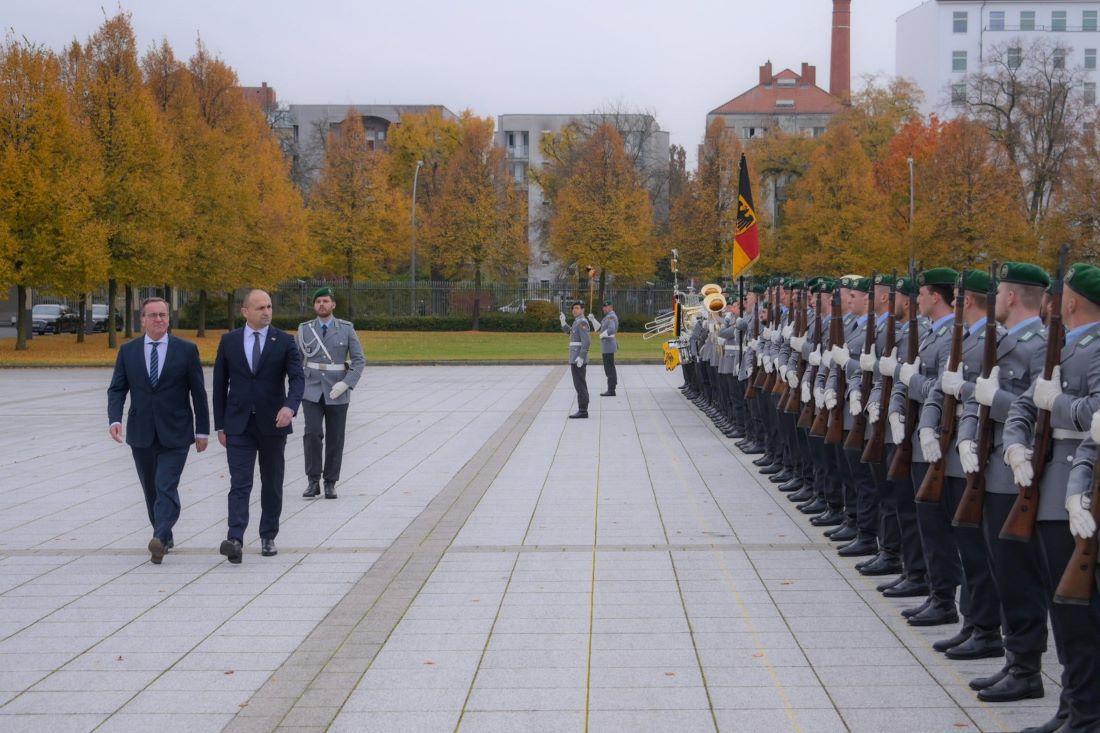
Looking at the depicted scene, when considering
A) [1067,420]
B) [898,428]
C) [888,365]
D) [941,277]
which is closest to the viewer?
[1067,420]

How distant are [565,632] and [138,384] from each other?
13.2ft

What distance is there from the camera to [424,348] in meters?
47.8

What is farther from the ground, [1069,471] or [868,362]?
[868,362]

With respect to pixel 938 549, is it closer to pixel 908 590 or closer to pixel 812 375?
pixel 908 590

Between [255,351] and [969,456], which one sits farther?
[255,351]

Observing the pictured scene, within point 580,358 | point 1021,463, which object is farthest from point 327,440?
point 580,358

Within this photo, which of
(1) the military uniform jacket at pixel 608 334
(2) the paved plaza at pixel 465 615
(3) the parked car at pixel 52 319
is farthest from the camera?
(3) the parked car at pixel 52 319

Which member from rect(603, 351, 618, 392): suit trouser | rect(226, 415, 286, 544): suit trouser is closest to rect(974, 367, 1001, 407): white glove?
rect(226, 415, 286, 544): suit trouser

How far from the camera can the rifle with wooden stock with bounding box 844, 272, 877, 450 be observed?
8.68m

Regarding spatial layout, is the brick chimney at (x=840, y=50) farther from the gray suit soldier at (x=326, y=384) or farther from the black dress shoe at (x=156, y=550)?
the black dress shoe at (x=156, y=550)

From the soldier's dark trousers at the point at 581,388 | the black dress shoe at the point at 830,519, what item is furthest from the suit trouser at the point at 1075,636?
the soldier's dark trousers at the point at 581,388

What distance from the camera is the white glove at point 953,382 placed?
249 inches

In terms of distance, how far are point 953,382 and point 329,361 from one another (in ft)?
24.5

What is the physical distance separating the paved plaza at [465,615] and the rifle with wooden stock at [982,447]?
862 mm
